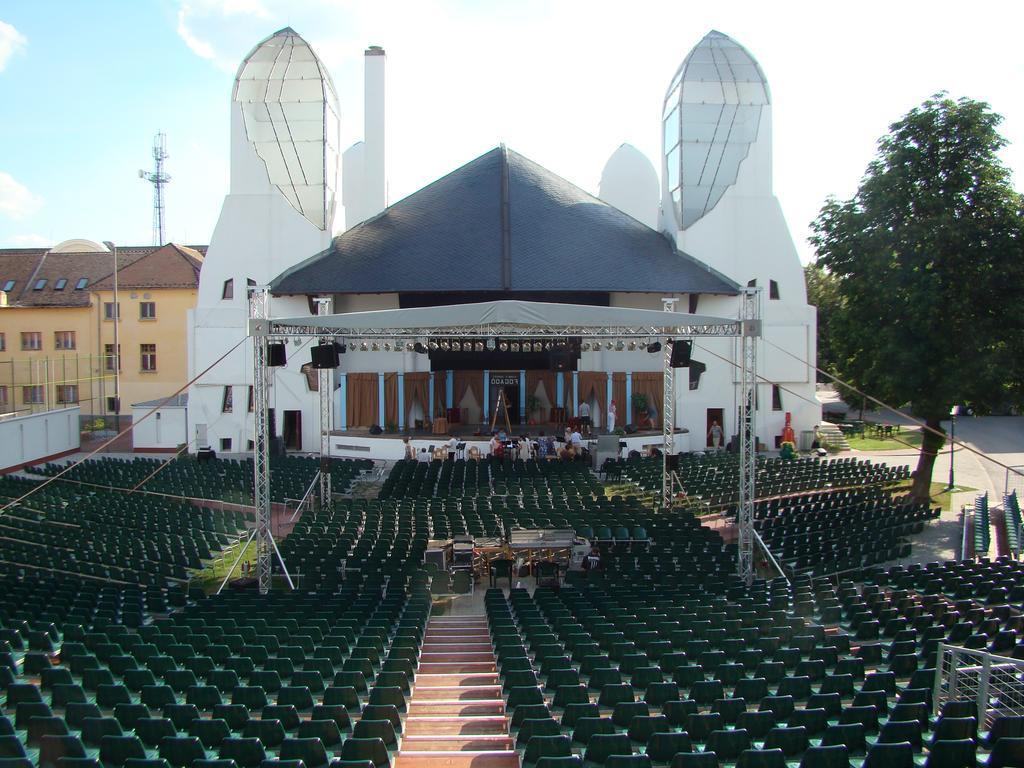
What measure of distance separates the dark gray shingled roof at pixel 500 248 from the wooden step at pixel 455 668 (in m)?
20.7

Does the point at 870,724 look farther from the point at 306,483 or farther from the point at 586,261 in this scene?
the point at 586,261

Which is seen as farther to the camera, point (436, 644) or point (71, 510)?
point (71, 510)

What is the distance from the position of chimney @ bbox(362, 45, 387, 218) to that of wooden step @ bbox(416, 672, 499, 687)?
97.9 ft

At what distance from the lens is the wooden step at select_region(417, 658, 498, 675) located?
1059 centimetres

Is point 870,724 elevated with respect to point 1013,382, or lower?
lower

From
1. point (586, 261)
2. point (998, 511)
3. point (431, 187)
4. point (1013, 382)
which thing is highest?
point (431, 187)

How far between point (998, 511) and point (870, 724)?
17201 mm

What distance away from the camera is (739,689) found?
8.69 metres

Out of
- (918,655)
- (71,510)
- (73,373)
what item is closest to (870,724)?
(918,655)

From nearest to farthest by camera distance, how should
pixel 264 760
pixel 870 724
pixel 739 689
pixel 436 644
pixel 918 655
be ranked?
pixel 264 760 → pixel 870 724 → pixel 739 689 → pixel 918 655 → pixel 436 644

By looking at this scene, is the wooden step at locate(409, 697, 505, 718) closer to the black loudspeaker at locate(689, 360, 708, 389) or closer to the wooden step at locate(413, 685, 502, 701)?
the wooden step at locate(413, 685, 502, 701)

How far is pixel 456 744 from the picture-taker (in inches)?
325

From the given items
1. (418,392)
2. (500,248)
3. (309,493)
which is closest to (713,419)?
(500,248)

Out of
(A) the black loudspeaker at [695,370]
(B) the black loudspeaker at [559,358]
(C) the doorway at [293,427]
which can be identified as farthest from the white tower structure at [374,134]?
(A) the black loudspeaker at [695,370]
